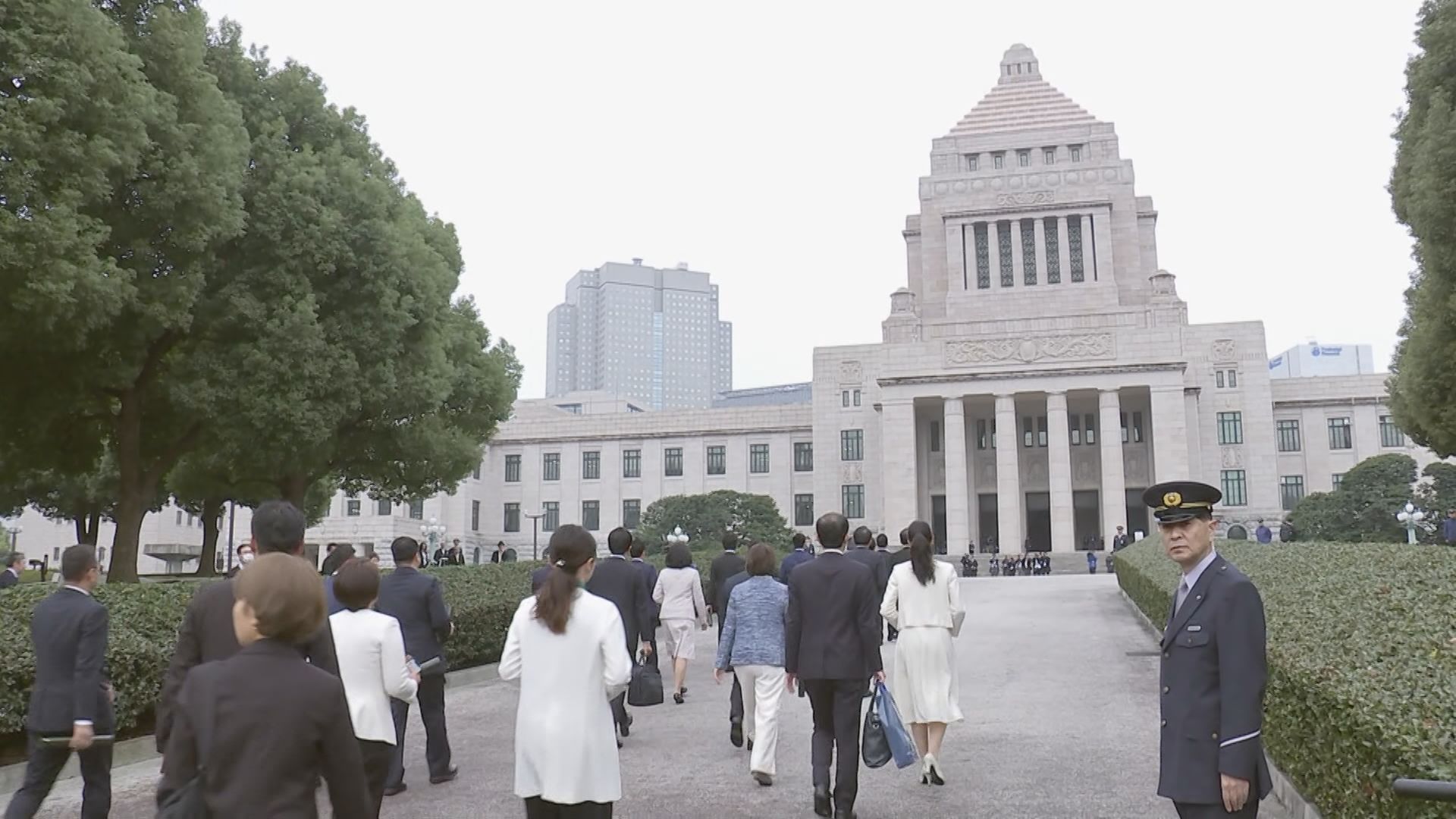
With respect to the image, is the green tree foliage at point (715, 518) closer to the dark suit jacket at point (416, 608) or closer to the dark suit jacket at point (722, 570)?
the dark suit jacket at point (722, 570)

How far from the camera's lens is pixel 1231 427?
5534 cm

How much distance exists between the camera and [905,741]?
7285 millimetres

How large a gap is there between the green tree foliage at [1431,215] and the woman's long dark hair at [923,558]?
607 inches

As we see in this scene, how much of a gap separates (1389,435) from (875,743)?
56.8 m

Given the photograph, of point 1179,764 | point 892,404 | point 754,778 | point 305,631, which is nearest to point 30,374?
point 754,778

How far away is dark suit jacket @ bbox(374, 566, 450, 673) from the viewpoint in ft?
27.0

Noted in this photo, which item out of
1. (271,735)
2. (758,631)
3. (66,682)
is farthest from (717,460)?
(271,735)

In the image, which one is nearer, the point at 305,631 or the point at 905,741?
the point at 305,631

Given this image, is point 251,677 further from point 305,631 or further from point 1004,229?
point 1004,229

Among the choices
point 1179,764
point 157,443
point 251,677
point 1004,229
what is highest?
point 1004,229

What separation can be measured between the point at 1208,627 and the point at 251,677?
3.46m

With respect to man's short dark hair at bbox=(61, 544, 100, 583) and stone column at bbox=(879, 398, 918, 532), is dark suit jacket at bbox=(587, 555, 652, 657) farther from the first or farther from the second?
stone column at bbox=(879, 398, 918, 532)

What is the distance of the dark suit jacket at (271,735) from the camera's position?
11.0 ft

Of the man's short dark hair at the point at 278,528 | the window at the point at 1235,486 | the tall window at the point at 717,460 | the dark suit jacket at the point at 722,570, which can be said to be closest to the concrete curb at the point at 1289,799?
the man's short dark hair at the point at 278,528
